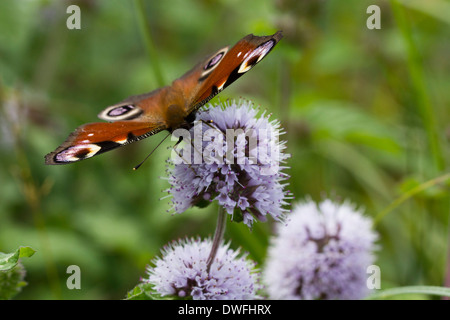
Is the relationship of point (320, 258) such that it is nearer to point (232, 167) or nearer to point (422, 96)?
point (232, 167)

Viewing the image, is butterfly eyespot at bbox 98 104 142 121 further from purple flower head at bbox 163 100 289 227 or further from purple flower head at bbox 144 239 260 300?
purple flower head at bbox 144 239 260 300

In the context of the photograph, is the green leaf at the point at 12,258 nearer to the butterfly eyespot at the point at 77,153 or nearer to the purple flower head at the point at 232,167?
the butterfly eyespot at the point at 77,153

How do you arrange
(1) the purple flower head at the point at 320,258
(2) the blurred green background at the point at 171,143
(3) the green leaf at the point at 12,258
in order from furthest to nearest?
1. (2) the blurred green background at the point at 171,143
2. (1) the purple flower head at the point at 320,258
3. (3) the green leaf at the point at 12,258

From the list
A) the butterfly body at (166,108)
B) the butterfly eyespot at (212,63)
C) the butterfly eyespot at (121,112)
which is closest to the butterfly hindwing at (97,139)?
the butterfly body at (166,108)

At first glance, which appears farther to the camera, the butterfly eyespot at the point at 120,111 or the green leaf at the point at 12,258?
the butterfly eyespot at the point at 120,111

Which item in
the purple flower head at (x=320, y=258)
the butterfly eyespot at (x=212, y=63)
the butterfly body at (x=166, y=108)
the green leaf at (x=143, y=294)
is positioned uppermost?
the butterfly eyespot at (x=212, y=63)

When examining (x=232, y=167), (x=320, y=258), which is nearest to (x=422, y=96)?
(x=320, y=258)
